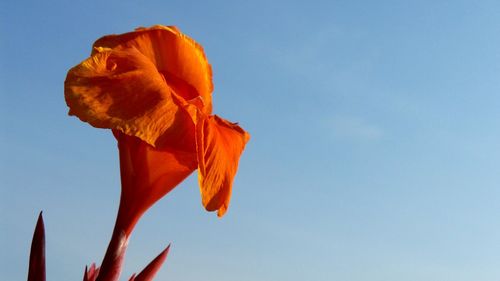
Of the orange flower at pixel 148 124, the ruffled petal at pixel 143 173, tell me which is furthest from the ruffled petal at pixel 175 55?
the ruffled petal at pixel 143 173

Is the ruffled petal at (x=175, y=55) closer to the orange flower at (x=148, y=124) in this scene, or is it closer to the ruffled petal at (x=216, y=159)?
the orange flower at (x=148, y=124)

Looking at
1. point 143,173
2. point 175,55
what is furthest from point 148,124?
point 175,55

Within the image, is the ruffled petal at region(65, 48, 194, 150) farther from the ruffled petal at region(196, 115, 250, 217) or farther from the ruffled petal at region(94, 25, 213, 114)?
the ruffled petal at region(94, 25, 213, 114)

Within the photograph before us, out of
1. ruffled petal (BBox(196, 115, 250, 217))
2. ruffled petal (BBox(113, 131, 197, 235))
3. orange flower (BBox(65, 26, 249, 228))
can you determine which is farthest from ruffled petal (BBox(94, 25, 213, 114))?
ruffled petal (BBox(113, 131, 197, 235))

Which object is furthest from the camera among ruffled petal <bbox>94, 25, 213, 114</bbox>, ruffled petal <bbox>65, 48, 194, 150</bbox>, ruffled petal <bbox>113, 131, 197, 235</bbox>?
ruffled petal <bbox>94, 25, 213, 114</bbox>

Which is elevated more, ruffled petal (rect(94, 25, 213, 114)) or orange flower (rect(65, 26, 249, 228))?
ruffled petal (rect(94, 25, 213, 114))

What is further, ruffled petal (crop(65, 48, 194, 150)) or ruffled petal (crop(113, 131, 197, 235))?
ruffled petal (crop(113, 131, 197, 235))

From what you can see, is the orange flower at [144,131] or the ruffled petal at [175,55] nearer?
the orange flower at [144,131]
